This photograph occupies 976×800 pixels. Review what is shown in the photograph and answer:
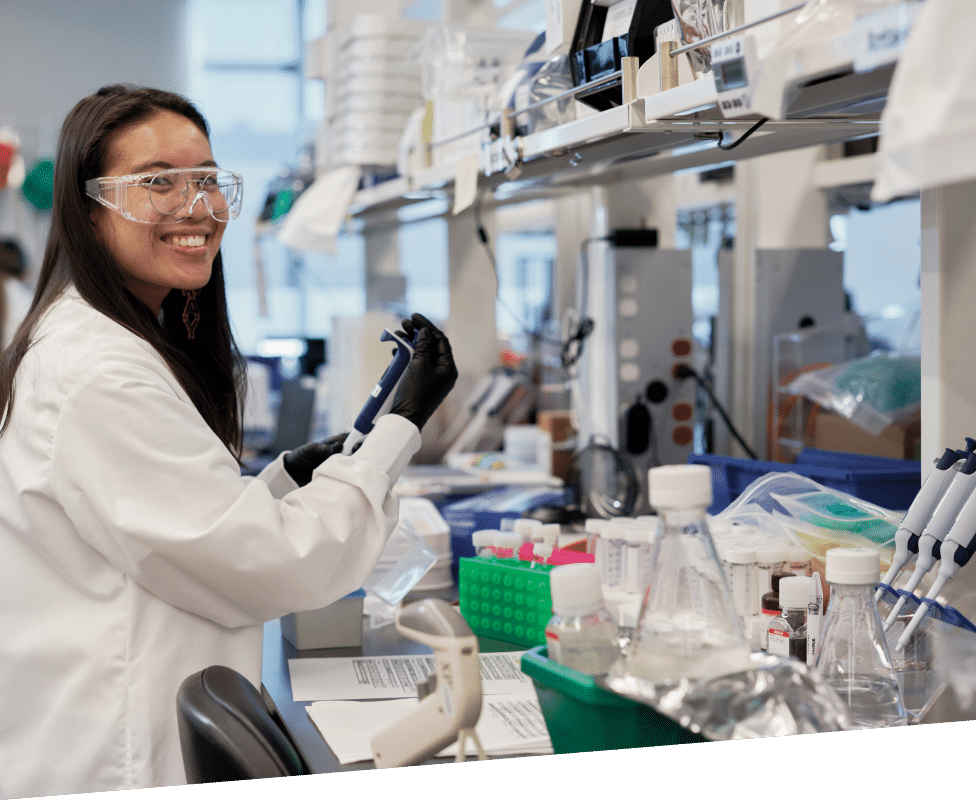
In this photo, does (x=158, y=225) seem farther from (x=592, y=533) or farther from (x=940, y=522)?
(x=940, y=522)

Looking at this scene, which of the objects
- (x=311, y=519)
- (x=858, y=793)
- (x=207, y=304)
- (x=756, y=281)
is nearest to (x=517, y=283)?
(x=756, y=281)

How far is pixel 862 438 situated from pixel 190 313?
1344 mm

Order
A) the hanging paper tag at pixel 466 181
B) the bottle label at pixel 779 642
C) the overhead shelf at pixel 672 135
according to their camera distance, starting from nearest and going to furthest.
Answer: the overhead shelf at pixel 672 135 → the bottle label at pixel 779 642 → the hanging paper tag at pixel 466 181

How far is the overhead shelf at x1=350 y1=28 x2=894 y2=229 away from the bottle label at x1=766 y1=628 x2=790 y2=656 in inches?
24.9

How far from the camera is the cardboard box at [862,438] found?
2.00 metres

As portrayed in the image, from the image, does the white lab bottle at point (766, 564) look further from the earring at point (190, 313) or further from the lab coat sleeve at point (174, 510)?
the earring at point (190, 313)

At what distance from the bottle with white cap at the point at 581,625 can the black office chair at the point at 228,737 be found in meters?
0.26

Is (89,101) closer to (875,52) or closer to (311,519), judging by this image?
(311,519)

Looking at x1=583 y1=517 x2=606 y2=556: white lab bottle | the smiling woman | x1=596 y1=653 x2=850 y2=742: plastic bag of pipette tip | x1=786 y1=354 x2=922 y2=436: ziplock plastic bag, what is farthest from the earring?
x1=786 y1=354 x2=922 y2=436: ziplock plastic bag

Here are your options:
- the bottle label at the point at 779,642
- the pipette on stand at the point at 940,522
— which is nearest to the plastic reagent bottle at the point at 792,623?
the bottle label at the point at 779,642

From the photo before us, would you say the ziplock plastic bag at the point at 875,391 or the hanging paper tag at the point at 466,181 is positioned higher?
the hanging paper tag at the point at 466,181

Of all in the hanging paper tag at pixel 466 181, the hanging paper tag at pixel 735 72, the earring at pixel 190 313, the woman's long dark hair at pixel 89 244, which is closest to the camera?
the hanging paper tag at pixel 735 72

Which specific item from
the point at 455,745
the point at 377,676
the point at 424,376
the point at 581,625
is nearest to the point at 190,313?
the point at 424,376

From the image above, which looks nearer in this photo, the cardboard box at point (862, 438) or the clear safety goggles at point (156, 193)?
the clear safety goggles at point (156, 193)
